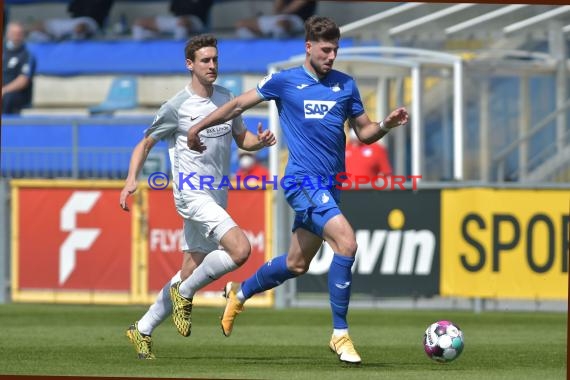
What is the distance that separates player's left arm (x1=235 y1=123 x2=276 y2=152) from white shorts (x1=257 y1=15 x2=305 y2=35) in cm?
1475

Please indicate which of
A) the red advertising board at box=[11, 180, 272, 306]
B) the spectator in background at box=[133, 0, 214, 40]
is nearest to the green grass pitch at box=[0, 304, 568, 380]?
the red advertising board at box=[11, 180, 272, 306]

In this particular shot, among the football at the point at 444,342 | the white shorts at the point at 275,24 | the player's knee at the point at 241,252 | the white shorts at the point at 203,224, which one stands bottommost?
the football at the point at 444,342

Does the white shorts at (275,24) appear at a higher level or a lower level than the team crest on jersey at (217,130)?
higher

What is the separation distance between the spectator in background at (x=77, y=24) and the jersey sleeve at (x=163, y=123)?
17.2 metres

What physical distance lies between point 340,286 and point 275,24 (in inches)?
624

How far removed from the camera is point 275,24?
26375mm

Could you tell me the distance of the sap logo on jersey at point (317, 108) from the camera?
1100 centimetres

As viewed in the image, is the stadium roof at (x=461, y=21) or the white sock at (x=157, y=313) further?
the stadium roof at (x=461, y=21)

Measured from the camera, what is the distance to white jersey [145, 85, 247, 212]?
11289mm

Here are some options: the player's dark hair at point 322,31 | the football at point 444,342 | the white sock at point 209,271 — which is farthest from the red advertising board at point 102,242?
the player's dark hair at point 322,31

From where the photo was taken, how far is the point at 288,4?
2692cm

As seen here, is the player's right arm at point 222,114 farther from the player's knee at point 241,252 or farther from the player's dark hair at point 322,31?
the player's knee at point 241,252

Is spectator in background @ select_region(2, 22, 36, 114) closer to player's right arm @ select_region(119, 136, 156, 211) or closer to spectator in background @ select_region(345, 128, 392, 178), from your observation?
spectator in background @ select_region(345, 128, 392, 178)

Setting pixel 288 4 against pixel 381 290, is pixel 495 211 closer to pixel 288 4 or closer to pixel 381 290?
pixel 381 290
